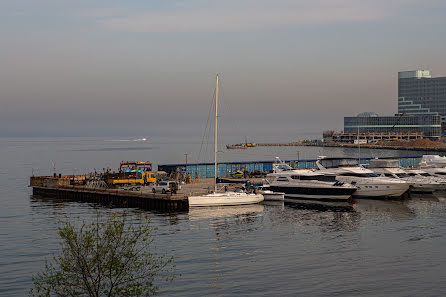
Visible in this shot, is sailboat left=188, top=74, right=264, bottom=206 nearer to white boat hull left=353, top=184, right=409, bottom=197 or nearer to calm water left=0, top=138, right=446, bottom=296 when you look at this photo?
calm water left=0, top=138, right=446, bottom=296

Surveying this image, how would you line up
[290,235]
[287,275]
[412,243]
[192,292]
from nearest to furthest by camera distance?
[192,292] → [287,275] → [412,243] → [290,235]

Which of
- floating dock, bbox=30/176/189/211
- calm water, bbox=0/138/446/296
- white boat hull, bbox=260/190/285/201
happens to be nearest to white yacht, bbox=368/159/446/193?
calm water, bbox=0/138/446/296

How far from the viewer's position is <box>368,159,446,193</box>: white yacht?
71062mm

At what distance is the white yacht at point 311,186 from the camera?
6288 centimetres

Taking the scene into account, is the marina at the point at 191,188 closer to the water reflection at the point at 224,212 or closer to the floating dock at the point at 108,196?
the floating dock at the point at 108,196

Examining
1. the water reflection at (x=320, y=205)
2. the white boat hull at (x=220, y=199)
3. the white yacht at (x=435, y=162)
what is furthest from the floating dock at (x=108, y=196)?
the white yacht at (x=435, y=162)

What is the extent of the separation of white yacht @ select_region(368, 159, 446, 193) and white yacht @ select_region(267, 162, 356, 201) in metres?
11.7

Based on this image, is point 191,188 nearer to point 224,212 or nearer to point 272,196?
point 272,196

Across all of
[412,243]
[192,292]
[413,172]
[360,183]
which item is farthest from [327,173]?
[192,292]

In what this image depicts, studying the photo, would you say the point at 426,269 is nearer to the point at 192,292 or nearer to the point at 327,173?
the point at 192,292

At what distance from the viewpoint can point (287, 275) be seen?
3216 centimetres

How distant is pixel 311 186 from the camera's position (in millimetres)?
64188

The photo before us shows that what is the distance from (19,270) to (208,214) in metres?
24.1

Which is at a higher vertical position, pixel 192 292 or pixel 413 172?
pixel 413 172
